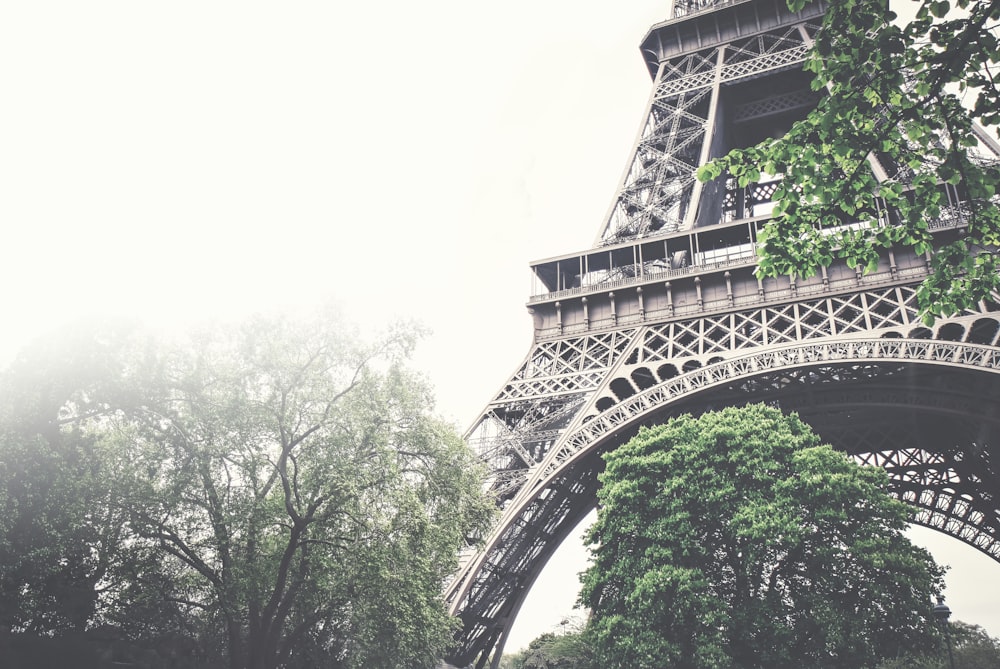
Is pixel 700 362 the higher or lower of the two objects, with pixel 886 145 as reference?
higher

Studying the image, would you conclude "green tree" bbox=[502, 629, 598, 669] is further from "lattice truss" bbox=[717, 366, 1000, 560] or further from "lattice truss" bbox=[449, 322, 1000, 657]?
"lattice truss" bbox=[717, 366, 1000, 560]

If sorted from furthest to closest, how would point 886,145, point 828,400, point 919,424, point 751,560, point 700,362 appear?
point 919,424 < point 828,400 < point 700,362 < point 751,560 < point 886,145

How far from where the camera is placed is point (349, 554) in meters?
13.1

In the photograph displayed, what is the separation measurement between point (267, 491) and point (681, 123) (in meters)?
28.0

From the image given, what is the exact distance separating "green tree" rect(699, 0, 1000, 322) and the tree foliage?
30.3 feet

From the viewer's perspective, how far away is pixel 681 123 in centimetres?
3219

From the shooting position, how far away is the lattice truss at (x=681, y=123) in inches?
1120

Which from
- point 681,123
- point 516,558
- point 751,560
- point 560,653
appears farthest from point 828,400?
point 560,653

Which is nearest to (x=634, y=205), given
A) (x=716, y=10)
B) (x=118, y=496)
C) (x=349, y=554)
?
(x=716, y=10)

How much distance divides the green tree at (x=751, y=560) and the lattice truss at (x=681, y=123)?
12726mm

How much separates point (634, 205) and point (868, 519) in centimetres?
1725

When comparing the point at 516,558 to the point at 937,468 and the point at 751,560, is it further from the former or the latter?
the point at 937,468

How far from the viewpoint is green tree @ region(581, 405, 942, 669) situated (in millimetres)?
14836

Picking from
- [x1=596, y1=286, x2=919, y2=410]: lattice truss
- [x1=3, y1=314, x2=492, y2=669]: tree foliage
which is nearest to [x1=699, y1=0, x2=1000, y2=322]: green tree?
[x1=3, y1=314, x2=492, y2=669]: tree foliage
